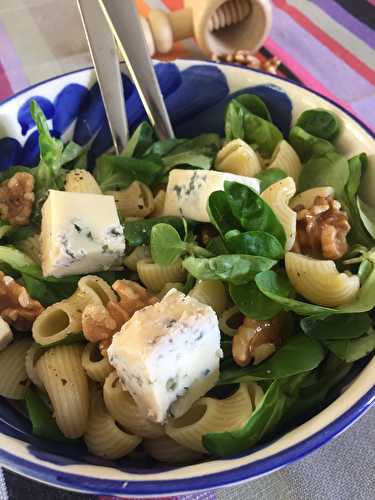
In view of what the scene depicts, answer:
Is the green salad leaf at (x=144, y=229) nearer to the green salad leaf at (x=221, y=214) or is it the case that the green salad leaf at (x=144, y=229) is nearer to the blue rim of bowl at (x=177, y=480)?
the green salad leaf at (x=221, y=214)

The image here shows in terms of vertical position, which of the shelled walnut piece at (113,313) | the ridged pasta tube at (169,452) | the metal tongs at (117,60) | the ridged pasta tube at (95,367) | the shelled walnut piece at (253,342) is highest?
the metal tongs at (117,60)

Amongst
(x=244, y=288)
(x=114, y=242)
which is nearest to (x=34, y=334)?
(x=114, y=242)

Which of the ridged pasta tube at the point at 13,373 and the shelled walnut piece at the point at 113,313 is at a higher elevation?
the shelled walnut piece at the point at 113,313

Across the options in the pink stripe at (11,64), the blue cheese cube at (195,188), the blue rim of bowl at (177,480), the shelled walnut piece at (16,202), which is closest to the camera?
the blue rim of bowl at (177,480)

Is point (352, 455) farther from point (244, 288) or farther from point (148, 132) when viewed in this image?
point (148, 132)

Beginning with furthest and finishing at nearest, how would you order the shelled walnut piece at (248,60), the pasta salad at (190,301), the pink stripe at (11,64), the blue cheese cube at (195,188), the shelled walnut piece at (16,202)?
the pink stripe at (11,64) < the shelled walnut piece at (248,60) < the shelled walnut piece at (16,202) < the blue cheese cube at (195,188) < the pasta salad at (190,301)

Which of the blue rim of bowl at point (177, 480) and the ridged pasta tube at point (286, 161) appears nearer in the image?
the blue rim of bowl at point (177, 480)

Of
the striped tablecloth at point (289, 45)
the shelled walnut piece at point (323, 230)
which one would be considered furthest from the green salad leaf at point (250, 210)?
the striped tablecloth at point (289, 45)
